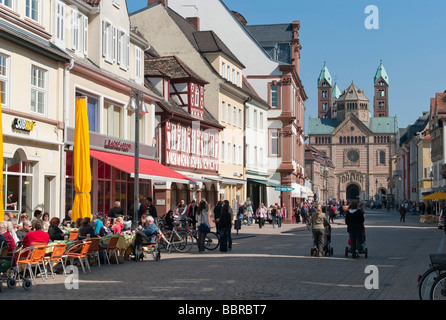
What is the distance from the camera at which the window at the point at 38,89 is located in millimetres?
23859

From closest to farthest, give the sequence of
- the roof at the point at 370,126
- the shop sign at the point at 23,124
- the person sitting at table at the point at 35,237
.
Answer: the person sitting at table at the point at 35,237 → the shop sign at the point at 23,124 → the roof at the point at 370,126

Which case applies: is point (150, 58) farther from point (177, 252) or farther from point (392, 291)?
point (392, 291)

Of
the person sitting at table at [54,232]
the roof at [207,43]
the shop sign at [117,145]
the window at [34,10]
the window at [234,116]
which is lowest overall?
the person sitting at table at [54,232]

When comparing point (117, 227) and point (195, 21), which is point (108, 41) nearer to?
point (117, 227)

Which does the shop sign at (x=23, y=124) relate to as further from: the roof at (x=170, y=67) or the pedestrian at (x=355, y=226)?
the roof at (x=170, y=67)

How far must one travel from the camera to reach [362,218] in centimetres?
2098

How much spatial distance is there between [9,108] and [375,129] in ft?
576

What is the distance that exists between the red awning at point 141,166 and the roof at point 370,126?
15979cm

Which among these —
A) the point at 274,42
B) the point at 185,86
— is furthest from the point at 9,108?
the point at 274,42

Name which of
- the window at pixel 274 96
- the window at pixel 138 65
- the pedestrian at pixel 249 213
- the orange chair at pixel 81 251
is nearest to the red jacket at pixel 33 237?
the orange chair at pixel 81 251

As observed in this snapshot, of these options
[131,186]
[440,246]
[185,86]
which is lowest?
[440,246]

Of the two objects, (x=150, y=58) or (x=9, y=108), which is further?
(x=150, y=58)

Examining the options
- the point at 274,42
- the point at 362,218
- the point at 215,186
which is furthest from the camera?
the point at 274,42

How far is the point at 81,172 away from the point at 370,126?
587 ft
